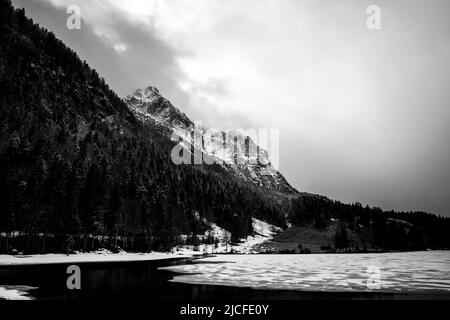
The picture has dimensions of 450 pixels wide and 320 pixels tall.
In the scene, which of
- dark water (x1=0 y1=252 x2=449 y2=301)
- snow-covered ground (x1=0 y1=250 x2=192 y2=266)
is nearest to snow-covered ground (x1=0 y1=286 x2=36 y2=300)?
dark water (x1=0 y1=252 x2=449 y2=301)

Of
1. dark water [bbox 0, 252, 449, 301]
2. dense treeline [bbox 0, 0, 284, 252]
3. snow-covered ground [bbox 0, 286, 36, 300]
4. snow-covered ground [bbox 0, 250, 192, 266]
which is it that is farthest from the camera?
dense treeline [bbox 0, 0, 284, 252]

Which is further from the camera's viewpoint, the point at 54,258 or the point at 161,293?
the point at 54,258

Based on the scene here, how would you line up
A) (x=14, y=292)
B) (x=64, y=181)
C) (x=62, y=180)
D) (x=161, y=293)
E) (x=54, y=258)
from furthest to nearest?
(x=64, y=181)
(x=62, y=180)
(x=54, y=258)
(x=161, y=293)
(x=14, y=292)

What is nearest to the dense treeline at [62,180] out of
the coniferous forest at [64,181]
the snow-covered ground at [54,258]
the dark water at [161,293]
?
the coniferous forest at [64,181]

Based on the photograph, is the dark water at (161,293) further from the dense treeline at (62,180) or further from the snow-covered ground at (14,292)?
the dense treeline at (62,180)

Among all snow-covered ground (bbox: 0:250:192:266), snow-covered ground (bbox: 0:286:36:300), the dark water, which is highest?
snow-covered ground (bbox: 0:286:36:300)

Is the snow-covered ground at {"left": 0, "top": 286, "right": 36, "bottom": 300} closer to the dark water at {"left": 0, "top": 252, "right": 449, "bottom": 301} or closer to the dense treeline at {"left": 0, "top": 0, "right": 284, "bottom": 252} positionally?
the dark water at {"left": 0, "top": 252, "right": 449, "bottom": 301}

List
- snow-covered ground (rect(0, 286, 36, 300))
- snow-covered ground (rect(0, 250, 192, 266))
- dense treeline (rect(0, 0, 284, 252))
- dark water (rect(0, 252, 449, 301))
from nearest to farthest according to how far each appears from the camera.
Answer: snow-covered ground (rect(0, 286, 36, 300))
dark water (rect(0, 252, 449, 301))
snow-covered ground (rect(0, 250, 192, 266))
dense treeline (rect(0, 0, 284, 252))

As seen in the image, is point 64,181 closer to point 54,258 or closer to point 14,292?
point 54,258

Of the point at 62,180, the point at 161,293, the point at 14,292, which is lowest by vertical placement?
the point at 161,293

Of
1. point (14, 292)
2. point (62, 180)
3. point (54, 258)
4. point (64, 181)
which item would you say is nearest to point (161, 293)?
point (14, 292)

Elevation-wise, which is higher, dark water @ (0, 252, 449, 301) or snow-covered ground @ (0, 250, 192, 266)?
dark water @ (0, 252, 449, 301)

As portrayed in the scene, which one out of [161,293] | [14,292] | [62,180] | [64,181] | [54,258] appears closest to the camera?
[14,292]
